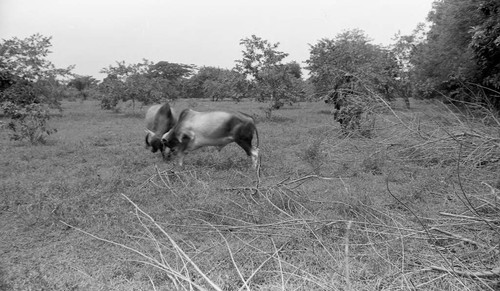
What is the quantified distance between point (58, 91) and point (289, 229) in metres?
16.6

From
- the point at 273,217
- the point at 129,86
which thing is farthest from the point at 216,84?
the point at 273,217

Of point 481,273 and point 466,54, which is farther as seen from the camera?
point 466,54

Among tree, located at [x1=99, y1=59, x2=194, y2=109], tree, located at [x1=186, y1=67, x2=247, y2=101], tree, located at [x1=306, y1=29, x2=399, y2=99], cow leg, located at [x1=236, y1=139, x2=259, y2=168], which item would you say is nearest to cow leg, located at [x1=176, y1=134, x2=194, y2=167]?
cow leg, located at [x1=236, y1=139, x2=259, y2=168]

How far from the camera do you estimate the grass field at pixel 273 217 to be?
2469 millimetres

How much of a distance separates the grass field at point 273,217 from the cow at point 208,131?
409mm

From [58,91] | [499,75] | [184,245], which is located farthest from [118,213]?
[58,91]

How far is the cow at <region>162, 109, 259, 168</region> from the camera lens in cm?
587

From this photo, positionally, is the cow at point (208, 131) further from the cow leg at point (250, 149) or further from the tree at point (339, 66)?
the tree at point (339, 66)

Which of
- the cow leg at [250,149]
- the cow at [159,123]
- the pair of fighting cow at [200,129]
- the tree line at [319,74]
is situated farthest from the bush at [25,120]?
the cow leg at [250,149]

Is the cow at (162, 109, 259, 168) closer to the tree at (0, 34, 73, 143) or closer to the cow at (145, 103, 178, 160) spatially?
the cow at (145, 103, 178, 160)

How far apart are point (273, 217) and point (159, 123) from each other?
11.6 ft

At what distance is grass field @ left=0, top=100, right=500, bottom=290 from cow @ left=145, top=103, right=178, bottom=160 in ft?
1.37

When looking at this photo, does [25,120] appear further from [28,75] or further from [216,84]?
[216,84]

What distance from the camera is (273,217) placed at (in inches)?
135
